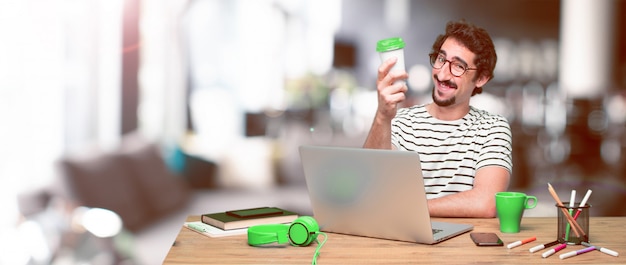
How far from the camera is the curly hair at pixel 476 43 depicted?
2.29m

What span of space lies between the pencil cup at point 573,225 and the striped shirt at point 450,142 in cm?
70

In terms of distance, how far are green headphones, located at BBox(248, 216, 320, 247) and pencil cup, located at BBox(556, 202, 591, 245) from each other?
1.73 ft

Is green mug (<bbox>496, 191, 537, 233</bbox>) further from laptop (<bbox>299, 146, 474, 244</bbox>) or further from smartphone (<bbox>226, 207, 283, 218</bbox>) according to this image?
smartphone (<bbox>226, 207, 283, 218</bbox>)

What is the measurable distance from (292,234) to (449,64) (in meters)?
0.95

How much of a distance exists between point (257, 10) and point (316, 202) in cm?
436

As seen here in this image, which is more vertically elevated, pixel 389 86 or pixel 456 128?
pixel 389 86

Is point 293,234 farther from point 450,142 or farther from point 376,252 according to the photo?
point 450,142

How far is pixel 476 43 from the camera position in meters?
2.29

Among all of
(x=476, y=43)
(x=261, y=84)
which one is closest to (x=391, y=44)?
(x=476, y=43)

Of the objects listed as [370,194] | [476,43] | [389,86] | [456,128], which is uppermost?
[476,43]

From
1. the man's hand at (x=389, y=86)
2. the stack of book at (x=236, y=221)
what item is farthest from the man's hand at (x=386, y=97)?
the stack of book at (x=236, y=221)

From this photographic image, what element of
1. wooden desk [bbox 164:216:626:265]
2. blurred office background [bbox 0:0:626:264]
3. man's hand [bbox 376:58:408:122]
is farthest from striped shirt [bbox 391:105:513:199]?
blurred office background [bbox 0:0:626:264]

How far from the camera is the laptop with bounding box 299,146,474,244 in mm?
1476

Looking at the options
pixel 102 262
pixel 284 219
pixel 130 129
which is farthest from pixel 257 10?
pixel 284 219
